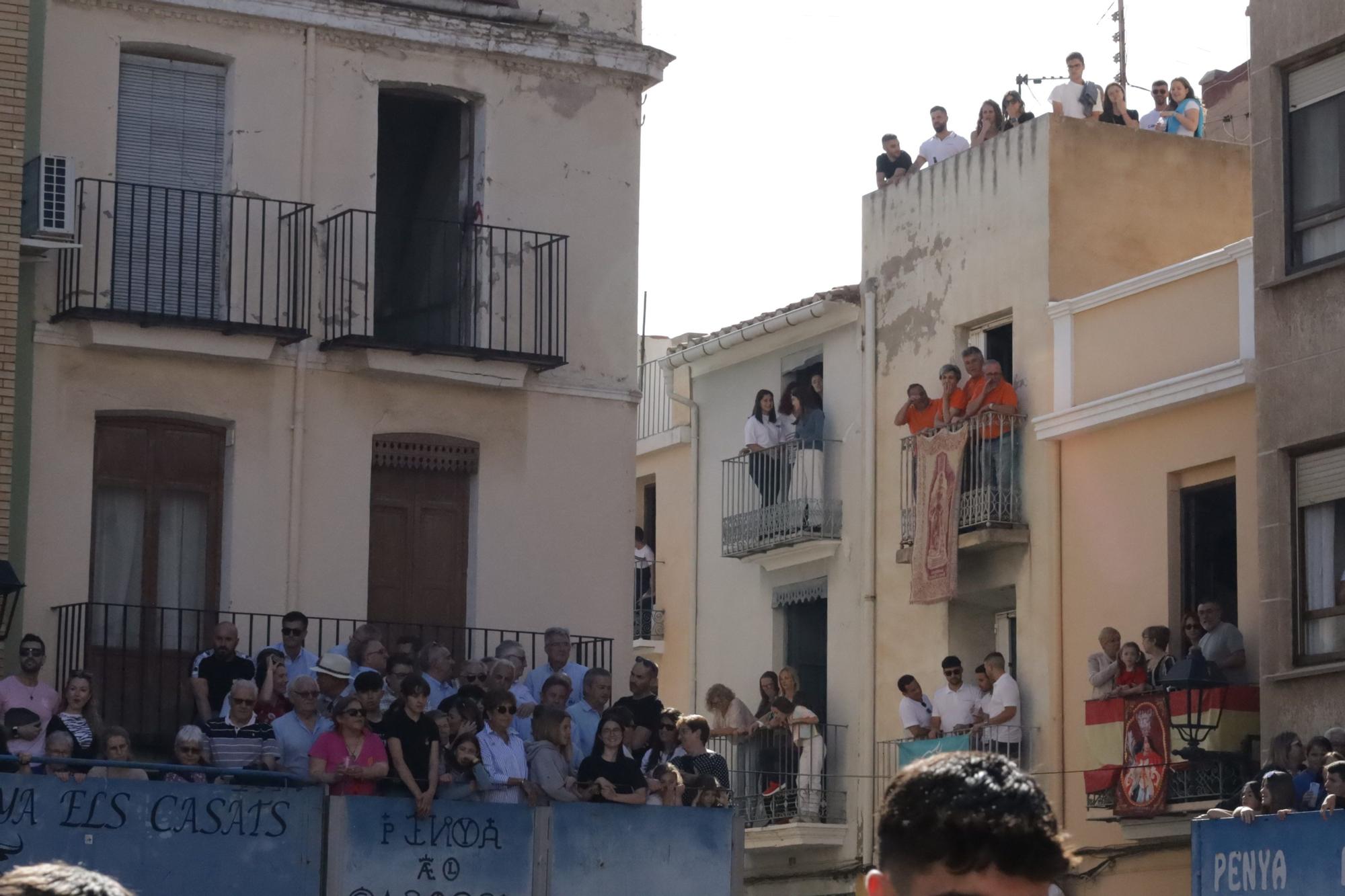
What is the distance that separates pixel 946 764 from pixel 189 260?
16.6m

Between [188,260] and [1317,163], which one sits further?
[1317,163]

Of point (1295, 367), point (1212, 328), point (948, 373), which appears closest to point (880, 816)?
point (1295, 367)

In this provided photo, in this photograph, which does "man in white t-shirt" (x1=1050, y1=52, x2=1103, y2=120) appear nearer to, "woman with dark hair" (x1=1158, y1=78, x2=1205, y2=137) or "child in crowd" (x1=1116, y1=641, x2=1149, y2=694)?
"woman with dark hair" (x1=1158, y1=78, x2=1205, y2=137)

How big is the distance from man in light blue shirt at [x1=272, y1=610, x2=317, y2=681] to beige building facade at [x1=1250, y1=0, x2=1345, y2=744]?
8039 mm

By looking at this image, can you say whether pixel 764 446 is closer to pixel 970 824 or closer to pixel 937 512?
pixel 937 512

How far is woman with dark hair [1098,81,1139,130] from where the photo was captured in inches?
1042

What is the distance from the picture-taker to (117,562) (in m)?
19.7

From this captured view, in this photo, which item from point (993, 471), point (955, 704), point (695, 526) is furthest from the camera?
point (695, 526)

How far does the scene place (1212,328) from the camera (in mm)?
23281

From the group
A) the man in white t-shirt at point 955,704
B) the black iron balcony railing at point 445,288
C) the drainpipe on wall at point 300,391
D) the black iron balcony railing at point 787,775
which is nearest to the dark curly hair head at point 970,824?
the drainpipe on wall at point 300,391

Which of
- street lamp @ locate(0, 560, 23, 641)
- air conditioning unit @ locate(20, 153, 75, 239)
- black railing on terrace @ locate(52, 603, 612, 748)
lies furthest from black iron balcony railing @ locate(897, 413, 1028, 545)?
street lamp @ locate(0, 560, 23, 641)

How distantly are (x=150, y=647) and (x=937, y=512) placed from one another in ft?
31.6

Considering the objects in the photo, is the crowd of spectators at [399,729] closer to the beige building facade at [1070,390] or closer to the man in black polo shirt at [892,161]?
the beige building facade at [1070,390]

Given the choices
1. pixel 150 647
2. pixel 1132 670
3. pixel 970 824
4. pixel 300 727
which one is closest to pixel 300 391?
pixel 150 647
